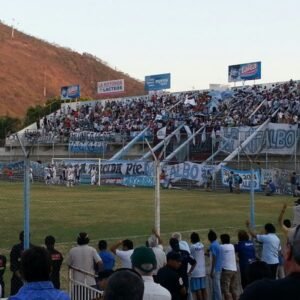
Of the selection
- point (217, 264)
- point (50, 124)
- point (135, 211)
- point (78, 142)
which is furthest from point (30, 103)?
point (217, 264)

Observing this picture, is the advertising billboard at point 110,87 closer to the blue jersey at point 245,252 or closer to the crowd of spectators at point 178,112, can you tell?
the crowd of spectators at point 178,112

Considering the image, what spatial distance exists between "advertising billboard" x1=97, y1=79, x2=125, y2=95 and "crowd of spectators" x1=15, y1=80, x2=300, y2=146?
7854 millimetres

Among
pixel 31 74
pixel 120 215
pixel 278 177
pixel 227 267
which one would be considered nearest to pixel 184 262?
pixel 227 267

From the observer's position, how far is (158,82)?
79.4 meters

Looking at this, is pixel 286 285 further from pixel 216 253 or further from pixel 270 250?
pixel 270 250

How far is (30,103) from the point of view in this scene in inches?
6004

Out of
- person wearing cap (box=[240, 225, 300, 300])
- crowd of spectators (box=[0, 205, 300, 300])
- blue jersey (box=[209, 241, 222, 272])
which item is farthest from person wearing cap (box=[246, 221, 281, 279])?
person wearing cap (box=[240, 225, 300, 300])

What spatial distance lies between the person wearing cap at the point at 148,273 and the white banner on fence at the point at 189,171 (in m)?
36.5

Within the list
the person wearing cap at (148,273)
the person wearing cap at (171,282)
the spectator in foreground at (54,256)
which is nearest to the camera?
the person wearing cap at (148,273)

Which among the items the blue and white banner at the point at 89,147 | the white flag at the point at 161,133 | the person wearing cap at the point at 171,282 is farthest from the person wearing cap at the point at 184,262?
the blue and white banner at the point at 89,147

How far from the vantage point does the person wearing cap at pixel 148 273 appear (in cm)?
515

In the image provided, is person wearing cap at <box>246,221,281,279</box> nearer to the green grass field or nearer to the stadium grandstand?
the green grass field

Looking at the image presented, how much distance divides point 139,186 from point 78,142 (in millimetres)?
17744

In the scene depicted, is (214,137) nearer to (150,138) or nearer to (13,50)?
(150,138)
